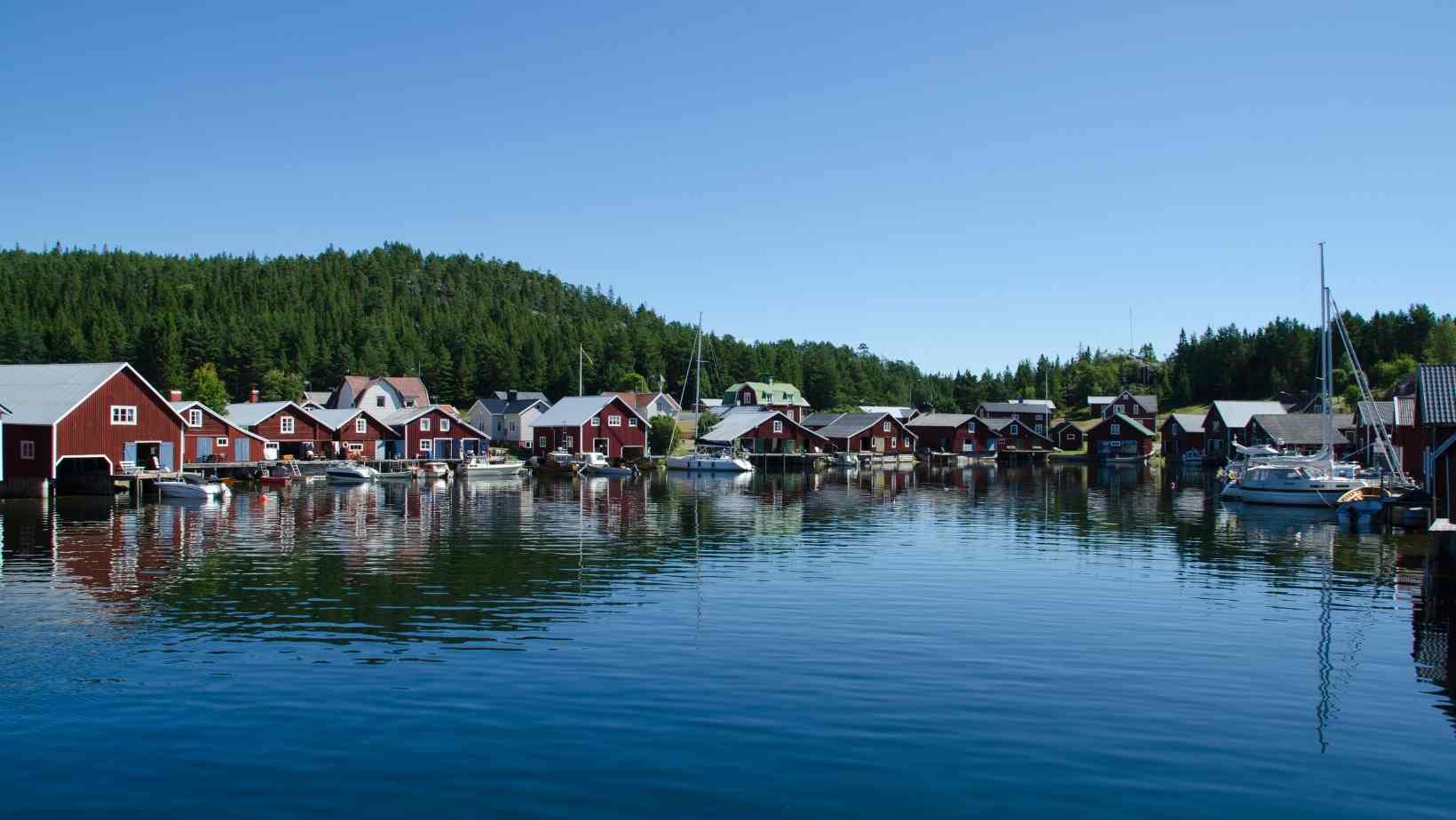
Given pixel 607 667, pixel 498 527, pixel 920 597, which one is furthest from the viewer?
pixel 498 527

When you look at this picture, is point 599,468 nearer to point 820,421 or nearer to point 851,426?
point 851,426

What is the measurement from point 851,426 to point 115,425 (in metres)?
70.9

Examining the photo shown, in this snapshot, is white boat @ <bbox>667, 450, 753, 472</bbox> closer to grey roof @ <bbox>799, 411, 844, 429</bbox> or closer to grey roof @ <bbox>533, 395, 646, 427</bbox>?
grey roof @ <bbox>533, 395, 646, 427</bbox>

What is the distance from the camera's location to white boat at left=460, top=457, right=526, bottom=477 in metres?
84.0

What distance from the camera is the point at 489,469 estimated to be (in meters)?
84.8

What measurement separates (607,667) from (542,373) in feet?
459

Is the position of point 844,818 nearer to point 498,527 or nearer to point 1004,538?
point 1004,538

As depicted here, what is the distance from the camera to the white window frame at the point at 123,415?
58625 mm

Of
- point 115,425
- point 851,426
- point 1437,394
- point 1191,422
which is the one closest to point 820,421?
point 851,426

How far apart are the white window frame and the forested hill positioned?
70.4m

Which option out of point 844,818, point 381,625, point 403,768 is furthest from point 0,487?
point 844,818

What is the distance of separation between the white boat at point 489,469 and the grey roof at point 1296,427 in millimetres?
66385

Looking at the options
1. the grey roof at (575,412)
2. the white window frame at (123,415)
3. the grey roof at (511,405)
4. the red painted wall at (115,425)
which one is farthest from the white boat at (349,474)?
the grey roof at (511,405)

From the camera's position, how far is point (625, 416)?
99750 millimetres
